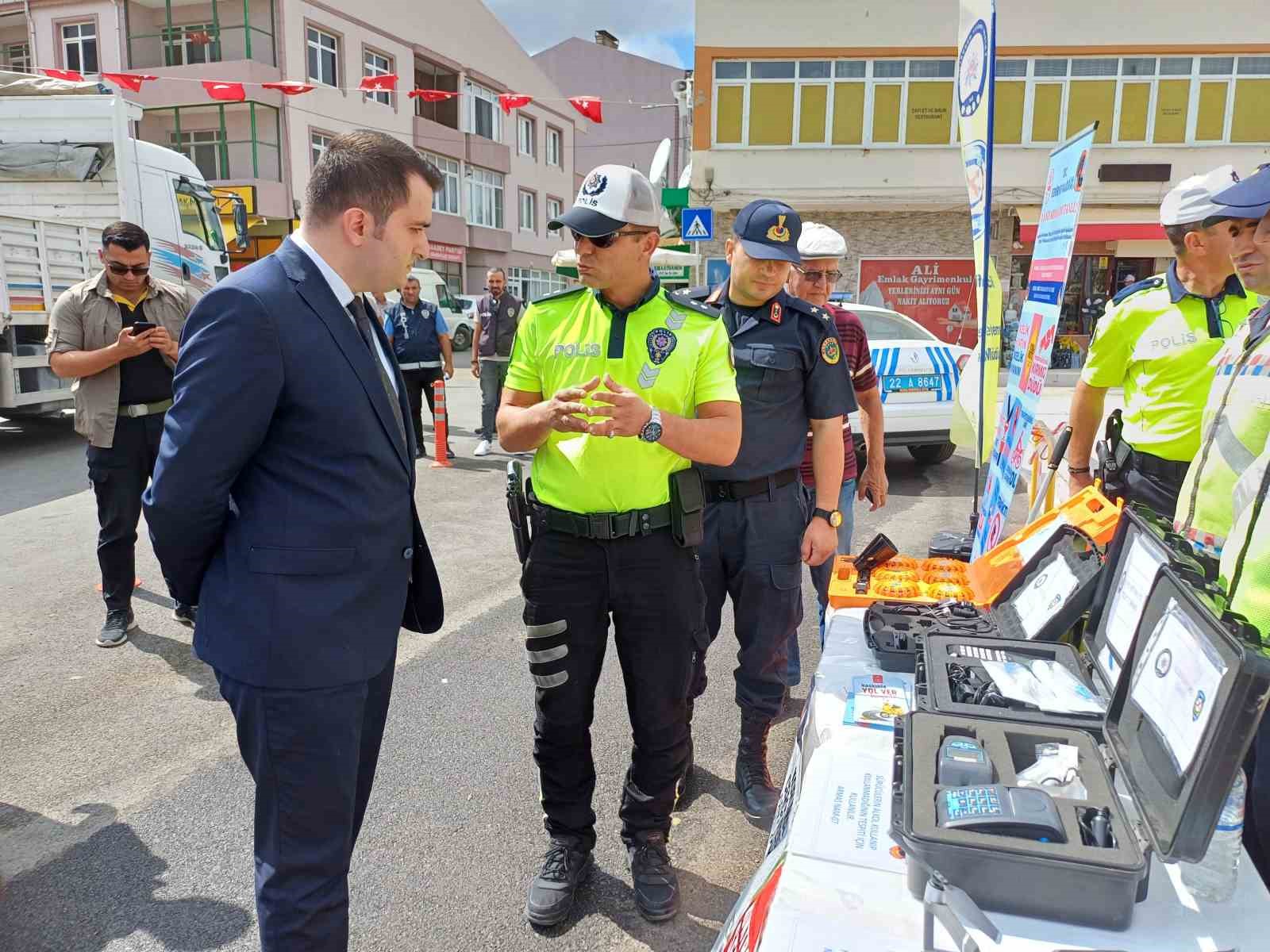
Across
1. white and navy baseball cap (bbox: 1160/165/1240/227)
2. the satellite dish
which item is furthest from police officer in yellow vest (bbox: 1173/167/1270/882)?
the satellite dish

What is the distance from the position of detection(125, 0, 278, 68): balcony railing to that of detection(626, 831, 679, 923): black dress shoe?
1089 inches

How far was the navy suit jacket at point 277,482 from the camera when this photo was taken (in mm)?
1653

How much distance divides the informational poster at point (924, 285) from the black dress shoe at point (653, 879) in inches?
779

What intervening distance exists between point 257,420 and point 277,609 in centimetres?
37

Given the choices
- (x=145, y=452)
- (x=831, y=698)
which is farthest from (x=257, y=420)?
(x=145, y=452)

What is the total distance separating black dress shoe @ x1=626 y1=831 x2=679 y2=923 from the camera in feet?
8.02

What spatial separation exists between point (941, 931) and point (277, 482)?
4.61 feet

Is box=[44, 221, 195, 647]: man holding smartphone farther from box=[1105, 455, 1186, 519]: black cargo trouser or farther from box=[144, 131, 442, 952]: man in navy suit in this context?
box=[1105, 455, 1186, 519]: black cargo trouser

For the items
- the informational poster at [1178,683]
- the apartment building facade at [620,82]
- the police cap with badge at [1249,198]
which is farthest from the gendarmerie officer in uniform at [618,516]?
the apartment building facade at [620,82]

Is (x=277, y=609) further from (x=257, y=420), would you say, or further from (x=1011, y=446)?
(x=1011, y=446)

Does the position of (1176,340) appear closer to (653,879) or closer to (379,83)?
(653,879)

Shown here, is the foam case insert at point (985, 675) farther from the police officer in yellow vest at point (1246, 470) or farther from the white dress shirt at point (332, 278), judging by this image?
the white dress shirt at point (332, 278)

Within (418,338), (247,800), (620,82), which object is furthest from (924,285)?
(620,82)

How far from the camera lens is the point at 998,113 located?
2019cm
